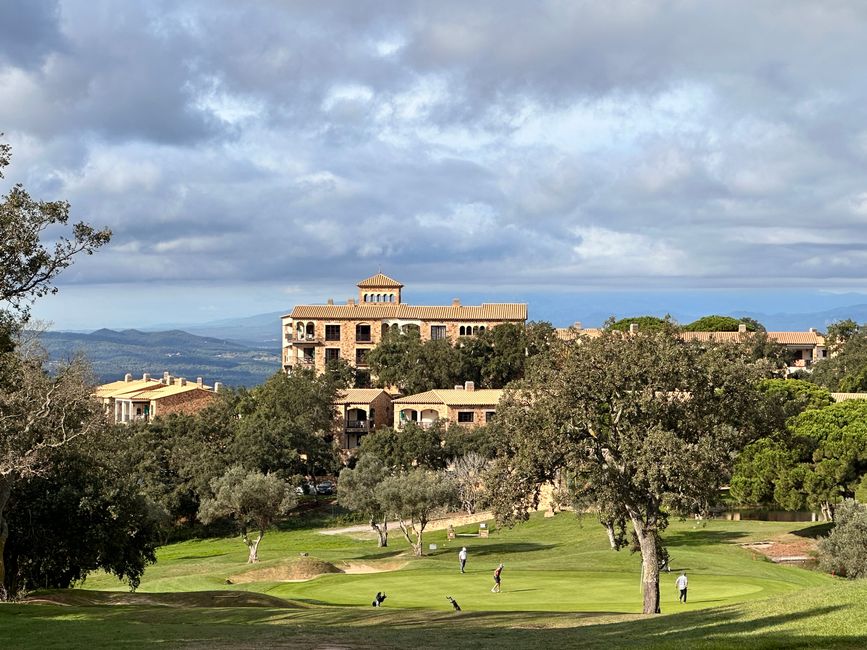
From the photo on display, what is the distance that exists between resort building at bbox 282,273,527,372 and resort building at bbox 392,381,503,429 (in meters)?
24.3

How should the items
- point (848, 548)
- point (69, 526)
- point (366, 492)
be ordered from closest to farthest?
point (69, 526) < point (848, 548) < point (366, 492)

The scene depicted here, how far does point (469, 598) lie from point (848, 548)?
63.6 feet

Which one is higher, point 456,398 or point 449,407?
point 456,398

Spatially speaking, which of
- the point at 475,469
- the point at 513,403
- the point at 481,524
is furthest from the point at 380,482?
the point at 513,403

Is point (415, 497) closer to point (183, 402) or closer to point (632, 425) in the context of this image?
point (632, 425)

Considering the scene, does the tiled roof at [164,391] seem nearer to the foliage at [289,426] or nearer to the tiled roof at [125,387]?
the tiled roof at [125,387]

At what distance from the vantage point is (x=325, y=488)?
109438 millimetres

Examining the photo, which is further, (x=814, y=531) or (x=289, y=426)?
(x=289, y=426)

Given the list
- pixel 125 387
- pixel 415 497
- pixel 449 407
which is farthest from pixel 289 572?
pixel 125 387

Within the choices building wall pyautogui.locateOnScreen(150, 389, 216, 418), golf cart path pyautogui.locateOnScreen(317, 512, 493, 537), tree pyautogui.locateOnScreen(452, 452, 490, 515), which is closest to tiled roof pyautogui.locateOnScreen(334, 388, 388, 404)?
tree pyautogui.locateOnScreen(452, 452, 490, 515)

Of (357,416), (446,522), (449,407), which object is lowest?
(446,522)

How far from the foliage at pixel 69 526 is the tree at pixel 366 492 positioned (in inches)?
970

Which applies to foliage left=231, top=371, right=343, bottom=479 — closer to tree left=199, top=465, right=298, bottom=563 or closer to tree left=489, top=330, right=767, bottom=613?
tree left=199, top=465, right=298, bottom=563

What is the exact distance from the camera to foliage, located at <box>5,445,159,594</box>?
160 ft
